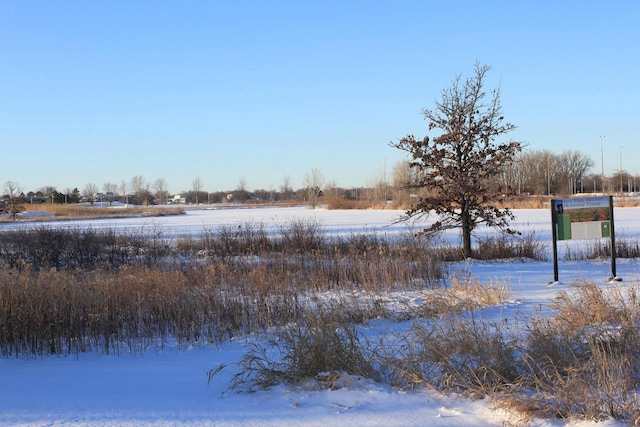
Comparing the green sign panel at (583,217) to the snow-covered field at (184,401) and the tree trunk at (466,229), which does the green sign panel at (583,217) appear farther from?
the snow-covered field at (184,401)

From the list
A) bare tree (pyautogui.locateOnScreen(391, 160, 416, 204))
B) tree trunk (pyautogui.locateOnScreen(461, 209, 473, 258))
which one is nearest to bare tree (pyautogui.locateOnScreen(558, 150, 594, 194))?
bare tree (pyautogui.locateOnScreen(391, 160, 416, 204))

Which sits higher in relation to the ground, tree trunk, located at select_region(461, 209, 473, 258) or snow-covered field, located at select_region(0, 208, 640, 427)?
tree trunk, located at select_region(461, 209, 473, 258)

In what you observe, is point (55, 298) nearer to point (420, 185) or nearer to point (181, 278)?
point (181, 278)

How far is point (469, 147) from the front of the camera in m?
14.7

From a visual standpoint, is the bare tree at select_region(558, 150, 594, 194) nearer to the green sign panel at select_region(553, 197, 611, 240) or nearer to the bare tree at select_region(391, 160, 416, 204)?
the bare tree at select_region(391, 160, 416, 204)

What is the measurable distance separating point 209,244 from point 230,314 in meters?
10.5

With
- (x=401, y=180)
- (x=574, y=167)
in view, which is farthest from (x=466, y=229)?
(x=574, y=167)

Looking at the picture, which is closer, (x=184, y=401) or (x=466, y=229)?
(x=184, y=401)

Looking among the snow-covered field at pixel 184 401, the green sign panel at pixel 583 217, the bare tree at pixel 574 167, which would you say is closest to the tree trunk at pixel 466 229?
the green sign panel at pixel 583 217

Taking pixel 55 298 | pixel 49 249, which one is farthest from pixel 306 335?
pixel 49 249

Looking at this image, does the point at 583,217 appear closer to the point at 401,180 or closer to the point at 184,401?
the point at 184,401

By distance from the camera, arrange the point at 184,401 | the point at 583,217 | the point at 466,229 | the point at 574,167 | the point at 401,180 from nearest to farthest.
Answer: the point at 184,401, the point at 583,217, the point at 466,229, the point at 401,180, the point at 574,167

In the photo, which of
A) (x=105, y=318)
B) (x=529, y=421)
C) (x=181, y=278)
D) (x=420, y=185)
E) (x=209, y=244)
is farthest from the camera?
(x=209, y=244)

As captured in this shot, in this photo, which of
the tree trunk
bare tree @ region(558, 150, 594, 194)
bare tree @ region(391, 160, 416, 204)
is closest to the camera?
the tree trunk
